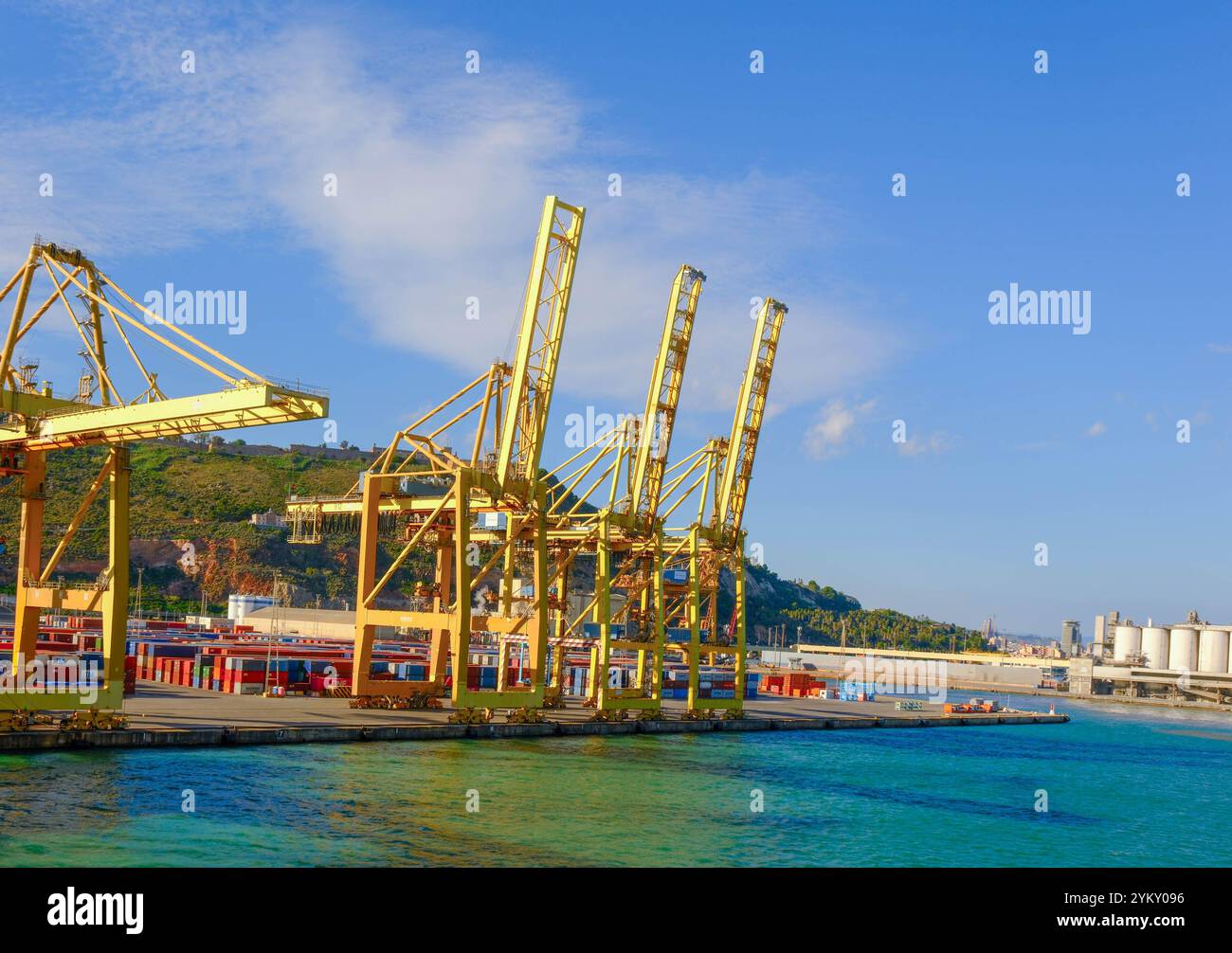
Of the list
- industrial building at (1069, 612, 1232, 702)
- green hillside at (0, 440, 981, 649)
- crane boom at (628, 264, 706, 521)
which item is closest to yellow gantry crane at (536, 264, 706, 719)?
crane boom at (628, 264, 706, 521)

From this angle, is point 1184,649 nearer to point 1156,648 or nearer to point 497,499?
point 1156,648

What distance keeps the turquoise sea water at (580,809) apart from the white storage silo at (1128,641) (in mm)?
122492

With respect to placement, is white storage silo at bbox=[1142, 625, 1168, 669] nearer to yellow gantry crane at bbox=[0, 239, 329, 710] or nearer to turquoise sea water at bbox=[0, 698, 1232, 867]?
turquoise sea water at bbox=[0, 698, 1232, 867]

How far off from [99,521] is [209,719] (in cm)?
11851

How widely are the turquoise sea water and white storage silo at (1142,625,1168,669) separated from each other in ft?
391

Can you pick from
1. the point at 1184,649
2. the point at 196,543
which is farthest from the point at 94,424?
the point at 1184,649

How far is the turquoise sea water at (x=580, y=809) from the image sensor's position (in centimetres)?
2753

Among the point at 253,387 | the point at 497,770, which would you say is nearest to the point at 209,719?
the point at 497,770

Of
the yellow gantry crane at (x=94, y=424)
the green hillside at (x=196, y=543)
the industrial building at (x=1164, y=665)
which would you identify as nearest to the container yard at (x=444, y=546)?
the yellow gantry crane at (x=94, y=424)

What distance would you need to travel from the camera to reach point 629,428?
220 feet

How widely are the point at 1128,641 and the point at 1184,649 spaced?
1012cm
